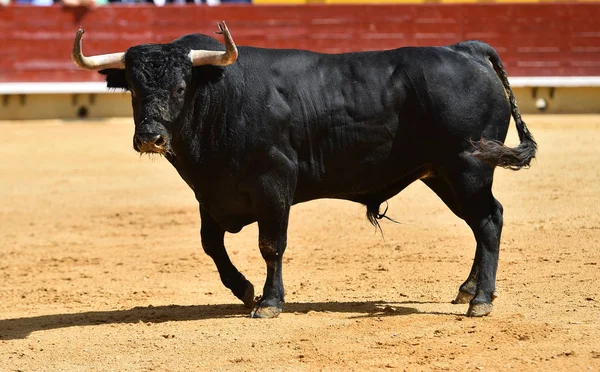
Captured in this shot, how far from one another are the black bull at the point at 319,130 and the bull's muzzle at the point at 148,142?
15cm

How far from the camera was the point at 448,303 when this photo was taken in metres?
6.33

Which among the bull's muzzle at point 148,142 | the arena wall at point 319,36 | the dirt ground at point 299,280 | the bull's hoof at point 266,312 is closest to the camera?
the dirt ground at point 299,280

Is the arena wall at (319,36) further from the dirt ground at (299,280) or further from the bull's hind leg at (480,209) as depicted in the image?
the bull's hind leg at (480,209)

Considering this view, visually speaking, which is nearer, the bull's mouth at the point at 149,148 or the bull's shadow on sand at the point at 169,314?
the bull's mouth at the point at 149,148

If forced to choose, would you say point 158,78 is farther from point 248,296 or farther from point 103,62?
point 248,296

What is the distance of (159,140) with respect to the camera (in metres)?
5.52

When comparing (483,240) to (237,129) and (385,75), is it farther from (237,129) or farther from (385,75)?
(237,129)

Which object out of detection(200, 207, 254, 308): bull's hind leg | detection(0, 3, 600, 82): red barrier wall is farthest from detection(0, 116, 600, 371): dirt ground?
detection(0, 3, 600, 82): red barrier wall

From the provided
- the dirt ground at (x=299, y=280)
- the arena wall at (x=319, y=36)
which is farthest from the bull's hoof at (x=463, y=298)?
the arena wall at (x=319, y=36)

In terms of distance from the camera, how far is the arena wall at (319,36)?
1578 cm

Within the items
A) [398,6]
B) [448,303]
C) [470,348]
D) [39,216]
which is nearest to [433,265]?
[448,303]

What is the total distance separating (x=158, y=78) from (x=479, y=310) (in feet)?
6.71

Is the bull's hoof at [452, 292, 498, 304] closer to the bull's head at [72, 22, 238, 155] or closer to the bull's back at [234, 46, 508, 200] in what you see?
the bull's back at [234, 46, 508, 200]

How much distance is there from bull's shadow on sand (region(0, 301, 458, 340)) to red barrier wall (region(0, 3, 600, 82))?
9.87m
